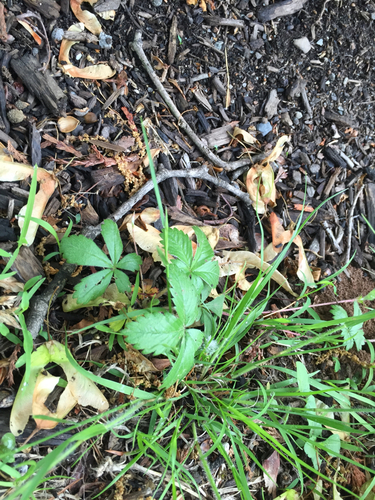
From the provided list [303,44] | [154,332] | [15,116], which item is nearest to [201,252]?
[154,332]

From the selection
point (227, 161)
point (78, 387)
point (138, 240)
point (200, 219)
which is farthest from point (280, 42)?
point (78, 387)

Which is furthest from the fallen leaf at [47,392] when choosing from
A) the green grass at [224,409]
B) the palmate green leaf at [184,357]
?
the palmate green leaf at [184,357]

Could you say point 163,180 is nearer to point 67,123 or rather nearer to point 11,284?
point 67,123

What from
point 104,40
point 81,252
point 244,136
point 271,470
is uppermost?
point 104,40

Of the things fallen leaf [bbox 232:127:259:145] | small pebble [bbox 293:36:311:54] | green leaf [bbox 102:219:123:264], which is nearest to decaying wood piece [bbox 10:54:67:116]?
green leaf [bbox 102:219:123:264]

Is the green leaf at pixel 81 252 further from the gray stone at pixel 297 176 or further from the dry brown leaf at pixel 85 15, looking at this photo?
the gray stone at pixel 297 176
